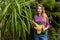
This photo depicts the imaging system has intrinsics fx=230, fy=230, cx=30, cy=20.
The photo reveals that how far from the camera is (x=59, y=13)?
639 cm

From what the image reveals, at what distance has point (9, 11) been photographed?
5910 mm

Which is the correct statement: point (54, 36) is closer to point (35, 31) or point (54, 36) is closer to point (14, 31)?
point (35, 31)

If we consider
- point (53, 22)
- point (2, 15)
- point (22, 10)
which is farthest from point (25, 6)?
point (53, 22)

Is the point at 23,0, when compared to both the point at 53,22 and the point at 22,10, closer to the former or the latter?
the point at 22,10

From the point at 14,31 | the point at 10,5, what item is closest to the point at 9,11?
the point at 10,5

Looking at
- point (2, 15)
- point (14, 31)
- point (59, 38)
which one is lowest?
→ point (59, 38)

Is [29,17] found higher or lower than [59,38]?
higher

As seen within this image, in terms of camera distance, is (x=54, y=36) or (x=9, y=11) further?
(x=54, y=36)

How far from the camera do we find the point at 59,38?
661 cm

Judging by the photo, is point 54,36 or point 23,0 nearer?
point 23,0

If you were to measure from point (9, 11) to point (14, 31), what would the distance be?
0.53 m

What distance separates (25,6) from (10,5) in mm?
414

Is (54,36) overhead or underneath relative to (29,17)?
underneath

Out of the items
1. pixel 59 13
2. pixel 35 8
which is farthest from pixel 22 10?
pixel 59 13
